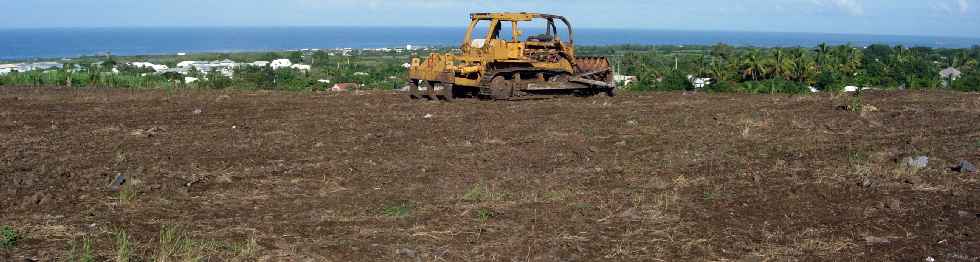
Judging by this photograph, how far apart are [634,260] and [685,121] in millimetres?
8893

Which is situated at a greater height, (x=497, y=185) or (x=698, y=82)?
(x=497, y=185)

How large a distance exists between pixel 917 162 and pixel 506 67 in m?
10.1

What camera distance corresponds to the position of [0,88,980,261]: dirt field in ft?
22.6

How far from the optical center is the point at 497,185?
30.3 feet

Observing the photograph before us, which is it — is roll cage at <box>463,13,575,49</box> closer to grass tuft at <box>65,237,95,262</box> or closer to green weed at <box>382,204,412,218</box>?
green weed at <box>382,204,412,218</box>

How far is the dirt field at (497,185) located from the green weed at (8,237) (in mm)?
66

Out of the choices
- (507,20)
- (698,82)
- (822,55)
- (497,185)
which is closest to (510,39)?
(507,20)

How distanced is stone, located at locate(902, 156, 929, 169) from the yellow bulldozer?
9.49 m

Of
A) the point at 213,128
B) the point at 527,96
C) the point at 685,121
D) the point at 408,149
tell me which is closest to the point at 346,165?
the point at 408,149

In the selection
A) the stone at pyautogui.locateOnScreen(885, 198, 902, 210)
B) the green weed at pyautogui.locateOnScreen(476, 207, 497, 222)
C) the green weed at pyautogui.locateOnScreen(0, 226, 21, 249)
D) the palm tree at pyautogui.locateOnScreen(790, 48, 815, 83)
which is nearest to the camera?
the green weed at pyautogui.locateOnScreen(0, 226, 21, 249)

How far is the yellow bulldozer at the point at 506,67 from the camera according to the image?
18.6 meters

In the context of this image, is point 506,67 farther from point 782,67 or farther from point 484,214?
point 782,67

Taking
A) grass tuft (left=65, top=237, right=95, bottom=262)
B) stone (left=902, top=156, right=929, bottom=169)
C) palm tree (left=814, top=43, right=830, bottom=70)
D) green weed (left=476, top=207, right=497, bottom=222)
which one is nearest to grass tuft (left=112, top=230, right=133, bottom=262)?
grass tuft (left=65, top=237, right=95, bottom=262)

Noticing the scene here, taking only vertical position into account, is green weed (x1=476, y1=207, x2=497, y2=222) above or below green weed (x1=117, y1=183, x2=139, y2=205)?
below
